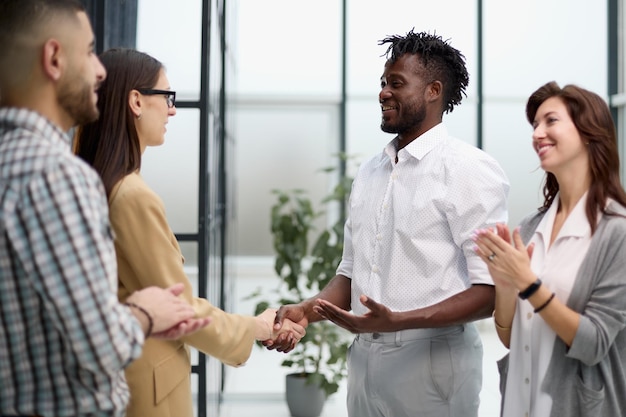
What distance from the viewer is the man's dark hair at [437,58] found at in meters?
2.28

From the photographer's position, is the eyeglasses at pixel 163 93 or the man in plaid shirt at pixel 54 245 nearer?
the man in plaid shirt at pixel 54 245

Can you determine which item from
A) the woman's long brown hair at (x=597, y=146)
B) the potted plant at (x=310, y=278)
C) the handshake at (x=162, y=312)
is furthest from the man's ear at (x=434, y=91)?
the potted plant at (x=310, y=278)

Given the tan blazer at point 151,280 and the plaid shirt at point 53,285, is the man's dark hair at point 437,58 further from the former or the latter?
the plaid shirt at point 53,285

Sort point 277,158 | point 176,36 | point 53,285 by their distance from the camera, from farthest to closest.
A: 1. point 277,158
2. point 176,36
3. point 53,285

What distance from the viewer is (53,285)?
113 cm

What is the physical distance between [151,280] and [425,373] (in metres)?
0.84

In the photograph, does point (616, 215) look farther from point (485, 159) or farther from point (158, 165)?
point (158, 165)

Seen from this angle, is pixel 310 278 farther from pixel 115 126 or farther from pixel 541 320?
pixel 115 126

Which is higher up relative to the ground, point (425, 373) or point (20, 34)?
point (20, 34)

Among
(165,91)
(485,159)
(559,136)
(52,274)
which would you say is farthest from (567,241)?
(52,274)

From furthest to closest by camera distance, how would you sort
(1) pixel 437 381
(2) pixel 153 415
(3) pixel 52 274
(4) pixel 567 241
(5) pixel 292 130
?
(5) pixel 292 130, (1) pixel 437 381, (4) pixel 567 241, (2) pixel 153 415, (3) pixel 52 274

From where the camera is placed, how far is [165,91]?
6.03 feet

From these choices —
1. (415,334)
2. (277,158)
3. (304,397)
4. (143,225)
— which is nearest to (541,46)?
(277,158)

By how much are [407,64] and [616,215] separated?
2.57 ft
